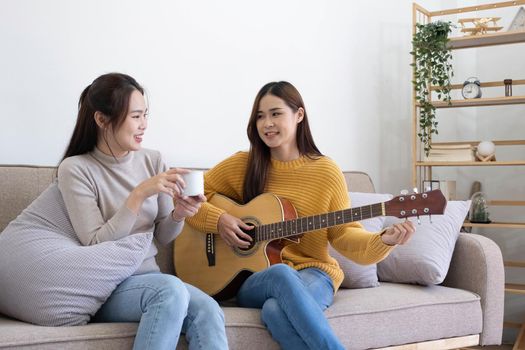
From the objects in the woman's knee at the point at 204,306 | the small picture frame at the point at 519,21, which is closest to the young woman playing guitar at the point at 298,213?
the woman's knee at the point at 204,306

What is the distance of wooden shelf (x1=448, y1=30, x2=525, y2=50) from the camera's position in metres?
3.62

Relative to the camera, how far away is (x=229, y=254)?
2.30 meters

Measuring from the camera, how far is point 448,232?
102 inches

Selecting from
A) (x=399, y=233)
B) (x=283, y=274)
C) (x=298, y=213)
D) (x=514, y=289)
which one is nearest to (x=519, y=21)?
(x=514, y=289)

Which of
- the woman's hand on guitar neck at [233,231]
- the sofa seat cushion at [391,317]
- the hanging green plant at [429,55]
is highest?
the hanging green plant at [429,55]

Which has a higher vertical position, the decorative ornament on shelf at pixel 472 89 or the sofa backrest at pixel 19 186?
the decorative ornament on shelf at pixel 472 89

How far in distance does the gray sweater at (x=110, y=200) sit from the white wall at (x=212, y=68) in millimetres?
557

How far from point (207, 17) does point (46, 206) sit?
4.53ft

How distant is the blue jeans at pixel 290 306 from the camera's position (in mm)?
1873

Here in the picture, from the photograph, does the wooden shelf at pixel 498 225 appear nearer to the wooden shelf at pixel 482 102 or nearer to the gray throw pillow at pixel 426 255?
the wooden shelf at pixel 482 102

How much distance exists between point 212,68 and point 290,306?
145cm

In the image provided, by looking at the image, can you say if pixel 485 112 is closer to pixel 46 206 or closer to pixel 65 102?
pixel 65 102

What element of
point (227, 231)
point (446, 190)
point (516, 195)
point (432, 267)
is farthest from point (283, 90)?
point (516, 195)

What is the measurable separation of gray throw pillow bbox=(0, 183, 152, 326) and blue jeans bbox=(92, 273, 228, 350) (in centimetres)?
5
